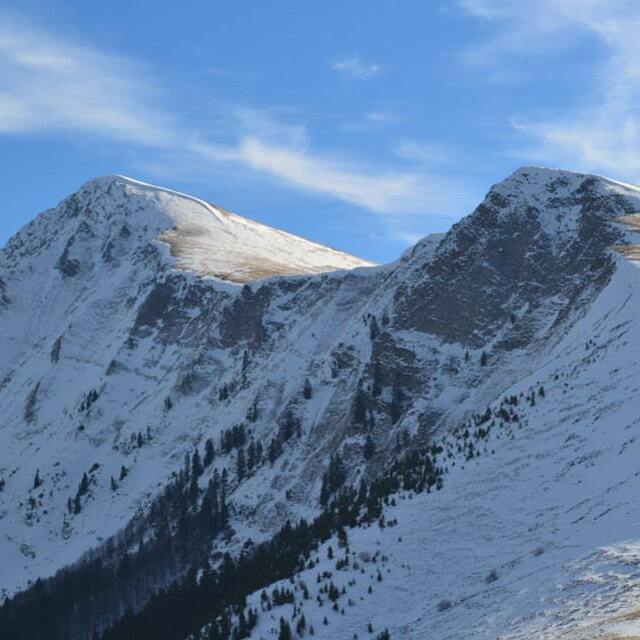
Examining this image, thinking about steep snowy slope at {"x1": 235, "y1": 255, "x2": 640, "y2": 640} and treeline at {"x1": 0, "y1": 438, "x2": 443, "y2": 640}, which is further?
treeline at {"x1": 0, "y1": 438, "x2": 443, "y2": 640}

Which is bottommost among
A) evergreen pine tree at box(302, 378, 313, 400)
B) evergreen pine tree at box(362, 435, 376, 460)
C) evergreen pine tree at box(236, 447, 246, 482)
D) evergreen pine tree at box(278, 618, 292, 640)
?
evergreen pine tree at box(278, 618, 292, 640)

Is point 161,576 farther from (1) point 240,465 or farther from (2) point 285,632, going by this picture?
(2) point 285,632

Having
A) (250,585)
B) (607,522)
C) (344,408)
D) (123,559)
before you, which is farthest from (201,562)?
(607,522)

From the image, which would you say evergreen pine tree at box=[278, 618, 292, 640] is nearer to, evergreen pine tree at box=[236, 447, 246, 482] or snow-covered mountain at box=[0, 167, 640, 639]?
snow-covered mountain at box=[0, 167, 640, 639]

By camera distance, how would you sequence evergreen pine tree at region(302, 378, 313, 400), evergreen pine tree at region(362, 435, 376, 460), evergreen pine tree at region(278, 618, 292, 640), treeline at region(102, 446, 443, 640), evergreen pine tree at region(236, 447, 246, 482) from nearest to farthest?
evergreen pine tree at region(278, 618, 292, 640), treeline at region(102, 446, 443, 640), evergreen pine tree at region(362, 435, 376, 460), evergreen pine tree at region(236, 447, 246, 482), evergreen pine tree at region(302, 378, 313, 400)

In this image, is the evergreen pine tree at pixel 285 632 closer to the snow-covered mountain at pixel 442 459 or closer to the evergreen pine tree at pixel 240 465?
the snow-covered mountain at pixel 442 459

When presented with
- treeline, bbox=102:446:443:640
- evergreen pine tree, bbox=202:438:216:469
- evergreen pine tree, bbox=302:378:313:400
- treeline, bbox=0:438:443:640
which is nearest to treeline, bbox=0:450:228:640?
treeline, bbox=0:438:443:640

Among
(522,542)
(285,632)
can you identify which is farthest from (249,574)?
(522,542)

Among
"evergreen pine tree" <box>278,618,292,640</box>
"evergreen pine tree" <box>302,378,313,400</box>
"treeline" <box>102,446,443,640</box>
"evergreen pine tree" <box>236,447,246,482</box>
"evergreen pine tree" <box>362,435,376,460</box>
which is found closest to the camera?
"evergreen pine tree" <box>278,618,292,640</box>

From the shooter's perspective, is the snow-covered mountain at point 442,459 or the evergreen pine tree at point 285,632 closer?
the snow-covered mountain at point 442,459

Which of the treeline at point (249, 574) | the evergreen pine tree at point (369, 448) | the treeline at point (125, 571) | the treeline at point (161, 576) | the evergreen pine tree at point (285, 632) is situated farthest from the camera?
the treeline at point (125, 571)

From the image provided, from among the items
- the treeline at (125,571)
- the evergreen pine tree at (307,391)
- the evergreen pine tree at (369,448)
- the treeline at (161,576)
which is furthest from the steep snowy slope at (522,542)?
the evergreen pine tree at (307,391)

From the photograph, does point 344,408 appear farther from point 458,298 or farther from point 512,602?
point 512,602

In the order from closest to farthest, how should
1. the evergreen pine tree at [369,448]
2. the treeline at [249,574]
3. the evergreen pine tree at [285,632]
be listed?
the evergreen pine tree at [285,632] → the treeline at [249,574] → the evergreen pine tree at [369,448]
